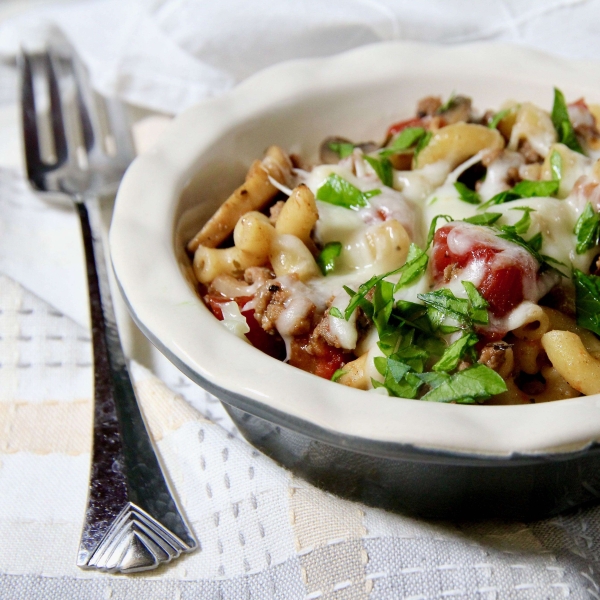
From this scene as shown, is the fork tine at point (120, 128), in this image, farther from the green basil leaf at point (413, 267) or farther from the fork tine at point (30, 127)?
the green basil leaf at point (413, 267)

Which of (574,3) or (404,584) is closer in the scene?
(404,584)

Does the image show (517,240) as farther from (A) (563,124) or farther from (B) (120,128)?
(B) (120,128)

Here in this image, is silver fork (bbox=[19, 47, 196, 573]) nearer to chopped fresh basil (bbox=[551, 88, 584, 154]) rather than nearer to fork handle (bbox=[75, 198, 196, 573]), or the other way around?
fork handle (bbox=[75, 198, 196, 573])

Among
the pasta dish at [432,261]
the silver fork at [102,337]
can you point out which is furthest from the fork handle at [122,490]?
the pasta dish at [432,261]

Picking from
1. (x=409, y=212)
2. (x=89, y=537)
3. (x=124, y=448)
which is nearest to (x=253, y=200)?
(x=409, y=212)

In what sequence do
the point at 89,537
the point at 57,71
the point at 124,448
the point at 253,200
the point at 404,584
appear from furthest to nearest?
the point at 57,71
the point at 253,200
the point at 124,448
the point at 89,537
the point at 404,584

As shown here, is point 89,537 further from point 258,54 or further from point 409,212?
point 258,54

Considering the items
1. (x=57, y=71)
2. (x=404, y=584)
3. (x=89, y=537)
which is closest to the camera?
(x=404, y=584)
